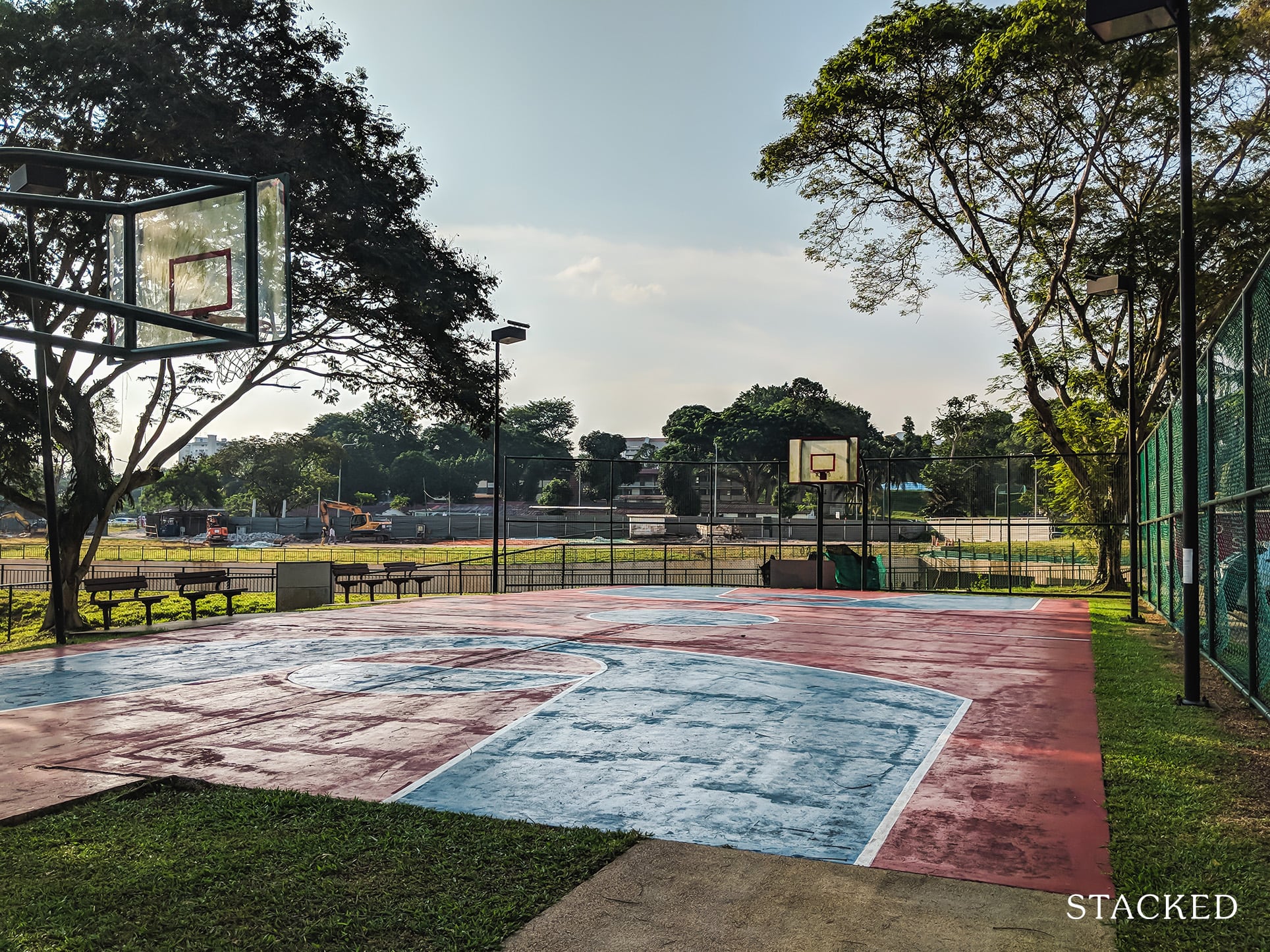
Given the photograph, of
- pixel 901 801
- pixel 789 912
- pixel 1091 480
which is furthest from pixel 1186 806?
pixel 1091 480

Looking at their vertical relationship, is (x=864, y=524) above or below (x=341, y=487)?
below

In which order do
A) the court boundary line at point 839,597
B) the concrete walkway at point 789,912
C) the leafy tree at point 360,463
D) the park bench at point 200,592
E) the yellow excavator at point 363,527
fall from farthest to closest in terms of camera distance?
the leafy tree at point 360,463 < the yellow excavator at point 363,527 < the court boundary line at point 839,597 < the park bench at point 200,592 < the concrete walkway at point 789,912

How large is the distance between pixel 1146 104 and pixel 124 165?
76.9 ft

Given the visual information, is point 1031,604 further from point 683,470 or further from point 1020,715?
point 683,470

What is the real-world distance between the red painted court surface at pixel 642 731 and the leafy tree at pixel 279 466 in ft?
247

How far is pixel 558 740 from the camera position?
690 centimetres

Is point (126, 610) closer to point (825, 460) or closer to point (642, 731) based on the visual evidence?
point (825, 460)

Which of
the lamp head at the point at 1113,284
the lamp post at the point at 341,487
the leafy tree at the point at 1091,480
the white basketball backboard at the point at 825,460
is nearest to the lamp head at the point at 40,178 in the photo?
the lamp head at the point at 1113,284

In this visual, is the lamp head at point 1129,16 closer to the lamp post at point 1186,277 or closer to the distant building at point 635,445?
the lamp post at point 1186,277

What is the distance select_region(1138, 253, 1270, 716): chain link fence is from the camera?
23.1 ft

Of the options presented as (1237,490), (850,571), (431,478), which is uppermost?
(431,478)

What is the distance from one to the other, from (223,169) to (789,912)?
16649 millimetres

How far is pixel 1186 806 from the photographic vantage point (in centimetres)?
511

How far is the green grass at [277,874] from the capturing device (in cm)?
353
